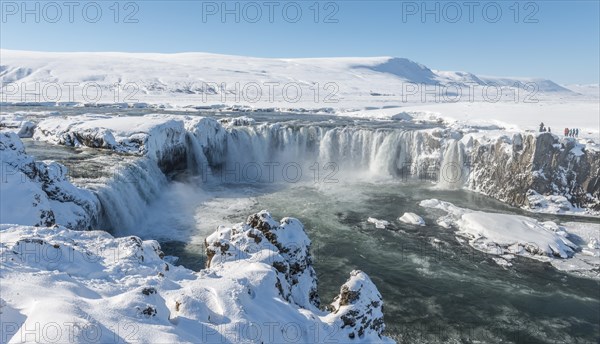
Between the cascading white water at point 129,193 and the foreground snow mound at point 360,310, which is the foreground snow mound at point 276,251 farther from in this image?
the cascading white water at point 129,193

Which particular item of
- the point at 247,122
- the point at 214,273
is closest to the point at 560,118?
the point at 247,122

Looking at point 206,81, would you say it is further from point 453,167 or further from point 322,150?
point 453,167

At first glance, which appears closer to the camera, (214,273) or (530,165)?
(214,273)

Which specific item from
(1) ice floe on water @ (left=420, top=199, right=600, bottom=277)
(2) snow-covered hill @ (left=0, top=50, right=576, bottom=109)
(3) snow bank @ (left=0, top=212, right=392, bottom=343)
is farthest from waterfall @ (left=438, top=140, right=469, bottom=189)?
(2) snow-covered hill @ (left=0, top=50, right=576, bottom=109)

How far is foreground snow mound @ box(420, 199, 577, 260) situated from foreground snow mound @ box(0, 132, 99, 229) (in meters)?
16.5

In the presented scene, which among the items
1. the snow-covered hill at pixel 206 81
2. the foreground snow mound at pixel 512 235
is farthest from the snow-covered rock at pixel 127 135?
the snow-covered hill at pixel 206 81

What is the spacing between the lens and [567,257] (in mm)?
17641

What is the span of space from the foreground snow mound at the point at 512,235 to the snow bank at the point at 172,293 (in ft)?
39.7

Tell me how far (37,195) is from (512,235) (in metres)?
19.1

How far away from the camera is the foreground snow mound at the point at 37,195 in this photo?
11.9 m

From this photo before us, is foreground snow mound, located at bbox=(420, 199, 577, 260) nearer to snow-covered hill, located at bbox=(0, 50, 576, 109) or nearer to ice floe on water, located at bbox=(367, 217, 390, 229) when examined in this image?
ice floe on water, located at bbox=(367, 217, 390, 229)

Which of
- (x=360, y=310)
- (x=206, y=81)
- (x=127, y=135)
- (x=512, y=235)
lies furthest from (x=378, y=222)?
(x=206, y=81)

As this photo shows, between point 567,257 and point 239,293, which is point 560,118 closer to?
point 567,257

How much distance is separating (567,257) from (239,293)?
16.6 m
